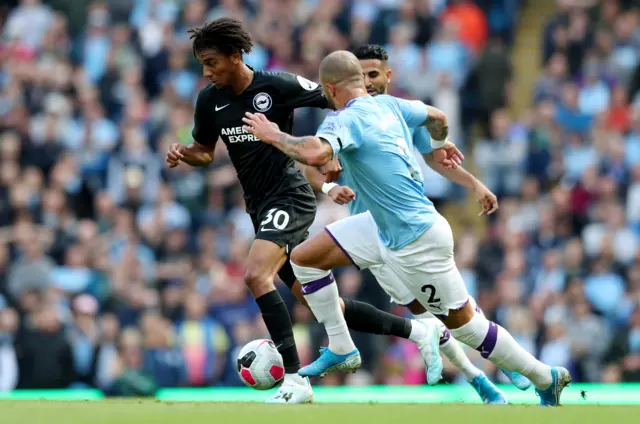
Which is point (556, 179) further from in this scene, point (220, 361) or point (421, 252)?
point (421, 252)

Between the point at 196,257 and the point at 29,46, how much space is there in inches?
199

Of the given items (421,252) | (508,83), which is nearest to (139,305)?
(508,83)

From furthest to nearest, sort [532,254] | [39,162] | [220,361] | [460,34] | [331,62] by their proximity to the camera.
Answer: [460,34] < [39,162] < [532,254] < [220,361] < [331,62]

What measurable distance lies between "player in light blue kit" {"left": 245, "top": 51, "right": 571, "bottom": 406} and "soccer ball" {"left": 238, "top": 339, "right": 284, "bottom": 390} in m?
0.36

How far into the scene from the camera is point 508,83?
1902cm

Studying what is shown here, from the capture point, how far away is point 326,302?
376 inches

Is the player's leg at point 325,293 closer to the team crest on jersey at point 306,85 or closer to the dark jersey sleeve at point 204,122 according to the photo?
the team crest on jersey at point 306,85

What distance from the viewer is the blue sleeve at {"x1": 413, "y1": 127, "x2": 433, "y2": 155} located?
10.2 meters

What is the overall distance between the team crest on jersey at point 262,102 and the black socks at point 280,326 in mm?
1466

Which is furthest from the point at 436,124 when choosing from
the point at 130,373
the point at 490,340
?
the point at 130,373

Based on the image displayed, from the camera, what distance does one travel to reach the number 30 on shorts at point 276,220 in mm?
9922

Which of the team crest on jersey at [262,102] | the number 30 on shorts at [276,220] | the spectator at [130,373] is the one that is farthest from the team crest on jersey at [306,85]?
the spectator at [130,373]

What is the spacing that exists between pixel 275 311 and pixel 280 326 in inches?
5.1

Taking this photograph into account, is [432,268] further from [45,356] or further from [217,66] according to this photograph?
[45,356]
